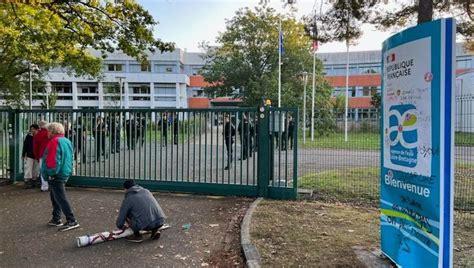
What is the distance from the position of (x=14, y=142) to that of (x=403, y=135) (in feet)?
34.6

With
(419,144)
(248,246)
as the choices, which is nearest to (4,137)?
(248,246)

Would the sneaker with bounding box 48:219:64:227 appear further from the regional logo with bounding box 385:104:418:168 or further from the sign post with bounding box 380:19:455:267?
the regional logo with bounding box 385:104:418:168

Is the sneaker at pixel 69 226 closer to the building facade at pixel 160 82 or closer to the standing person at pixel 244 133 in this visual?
the standing person at pixel 244 133

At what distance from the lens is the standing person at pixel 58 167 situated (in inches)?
264

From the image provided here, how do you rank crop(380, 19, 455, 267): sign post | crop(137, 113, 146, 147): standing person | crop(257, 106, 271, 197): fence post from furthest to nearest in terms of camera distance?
crop(137, 113, 146, 147): standing person
crop(257, 106, 271, 197): fence post
crop(380, 19, 455, 267): sign post

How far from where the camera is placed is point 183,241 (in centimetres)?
623

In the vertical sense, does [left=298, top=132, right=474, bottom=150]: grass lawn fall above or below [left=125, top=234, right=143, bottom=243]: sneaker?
above

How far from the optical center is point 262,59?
139 feet

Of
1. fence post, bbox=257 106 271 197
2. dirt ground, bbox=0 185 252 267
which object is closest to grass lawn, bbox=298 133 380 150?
fence post, bbox=257 106 271 197

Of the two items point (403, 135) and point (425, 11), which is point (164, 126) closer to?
point (425, 11)

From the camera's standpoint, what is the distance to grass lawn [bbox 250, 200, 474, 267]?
5160 millimetres

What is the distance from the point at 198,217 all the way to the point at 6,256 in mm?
3091

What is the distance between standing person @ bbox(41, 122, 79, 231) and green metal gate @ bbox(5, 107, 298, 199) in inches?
127

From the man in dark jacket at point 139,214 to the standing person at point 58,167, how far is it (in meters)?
1.22
